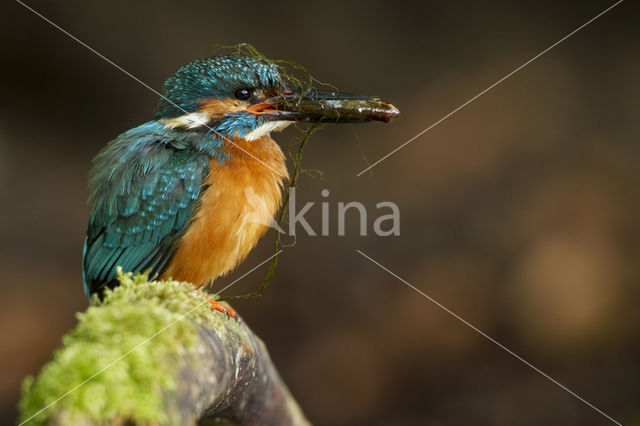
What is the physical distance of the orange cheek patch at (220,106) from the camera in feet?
7.63

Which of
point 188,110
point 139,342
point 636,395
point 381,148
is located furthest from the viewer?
point 381,148

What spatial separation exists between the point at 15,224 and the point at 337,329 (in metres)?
3.02

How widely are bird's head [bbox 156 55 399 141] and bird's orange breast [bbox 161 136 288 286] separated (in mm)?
124

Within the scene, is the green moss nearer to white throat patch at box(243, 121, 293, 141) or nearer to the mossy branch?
the mossy branch

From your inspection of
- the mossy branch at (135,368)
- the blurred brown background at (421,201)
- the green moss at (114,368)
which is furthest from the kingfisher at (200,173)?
the blurred brown background at (421,201)

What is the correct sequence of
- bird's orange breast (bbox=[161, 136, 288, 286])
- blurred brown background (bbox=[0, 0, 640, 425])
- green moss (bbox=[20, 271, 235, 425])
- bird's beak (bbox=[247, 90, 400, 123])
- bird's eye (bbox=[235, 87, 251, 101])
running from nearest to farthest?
green moss (bbox=[20, 271, 235, 425]) → bird's orange breast (bbox=[161, 136, 288, 286]) → bird's beak (bbox=[247, 90, 400, 123]) → bird's eye (bbox=[235, 87, 251, 101]) → blurred brown background (bbox=[0, 0, 640, 425])

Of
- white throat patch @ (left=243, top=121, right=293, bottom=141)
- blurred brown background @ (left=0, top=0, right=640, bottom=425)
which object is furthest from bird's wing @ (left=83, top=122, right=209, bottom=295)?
blurred brown background @ (left=0, top=0, right=640, bottom=425)

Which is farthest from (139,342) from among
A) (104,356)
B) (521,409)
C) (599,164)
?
(599,164)

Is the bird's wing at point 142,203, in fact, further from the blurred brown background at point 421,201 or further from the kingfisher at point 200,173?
the blurred brown background at point 421,201

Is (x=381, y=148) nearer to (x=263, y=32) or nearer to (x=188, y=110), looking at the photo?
(x=263, y=32)

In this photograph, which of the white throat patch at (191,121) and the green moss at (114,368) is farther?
the white throat patch at (191,121)

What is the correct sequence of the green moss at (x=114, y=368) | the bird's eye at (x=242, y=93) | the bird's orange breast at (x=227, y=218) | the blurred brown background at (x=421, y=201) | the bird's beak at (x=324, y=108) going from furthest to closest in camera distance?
the blurred brown background at (x=421, y=201) → the bird's eye at (x=242, y=93) → the bird's beak at (x=324, y=108) → the bird's orange breast at (x=227, y=218) → the green moss at (x=114, y=368)

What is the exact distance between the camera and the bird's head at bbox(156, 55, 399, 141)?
90.5 inches

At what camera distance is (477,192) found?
4.83m
